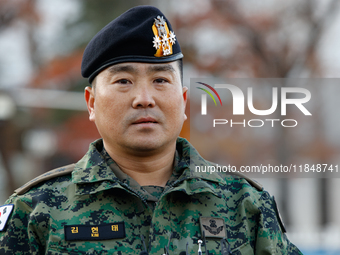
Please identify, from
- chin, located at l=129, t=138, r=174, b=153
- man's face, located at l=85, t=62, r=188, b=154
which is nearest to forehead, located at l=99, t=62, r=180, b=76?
man's face, located at l=85, t=62, r=188, b=154

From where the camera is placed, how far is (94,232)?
6.72 feet

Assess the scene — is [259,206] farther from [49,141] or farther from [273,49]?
[49,141]

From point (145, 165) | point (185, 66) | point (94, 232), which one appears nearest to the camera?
point (94, 232)

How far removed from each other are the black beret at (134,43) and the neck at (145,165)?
18.9 inches

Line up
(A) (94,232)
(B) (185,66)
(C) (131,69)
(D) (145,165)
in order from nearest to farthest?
(A) (94,232)
(C) (131,69)
(D) (145,165)
(B) (185,66)

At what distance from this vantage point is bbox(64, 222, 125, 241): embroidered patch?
2.03 m

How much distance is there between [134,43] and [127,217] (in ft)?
2.95

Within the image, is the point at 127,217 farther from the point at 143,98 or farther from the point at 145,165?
the point at 143,98

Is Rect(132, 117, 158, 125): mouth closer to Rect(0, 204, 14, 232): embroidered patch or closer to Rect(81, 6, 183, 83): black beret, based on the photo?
Rect(81, 6, 183, 83): black beret

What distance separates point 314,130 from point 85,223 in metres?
5.68

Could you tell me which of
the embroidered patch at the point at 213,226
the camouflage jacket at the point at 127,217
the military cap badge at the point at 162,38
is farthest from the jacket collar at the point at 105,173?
the military cap badge at the point at 162,38

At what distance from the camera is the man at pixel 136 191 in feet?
6.72

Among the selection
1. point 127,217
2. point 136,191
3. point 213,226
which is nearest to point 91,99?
point 136,191

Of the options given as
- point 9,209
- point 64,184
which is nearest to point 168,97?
point 64,184
